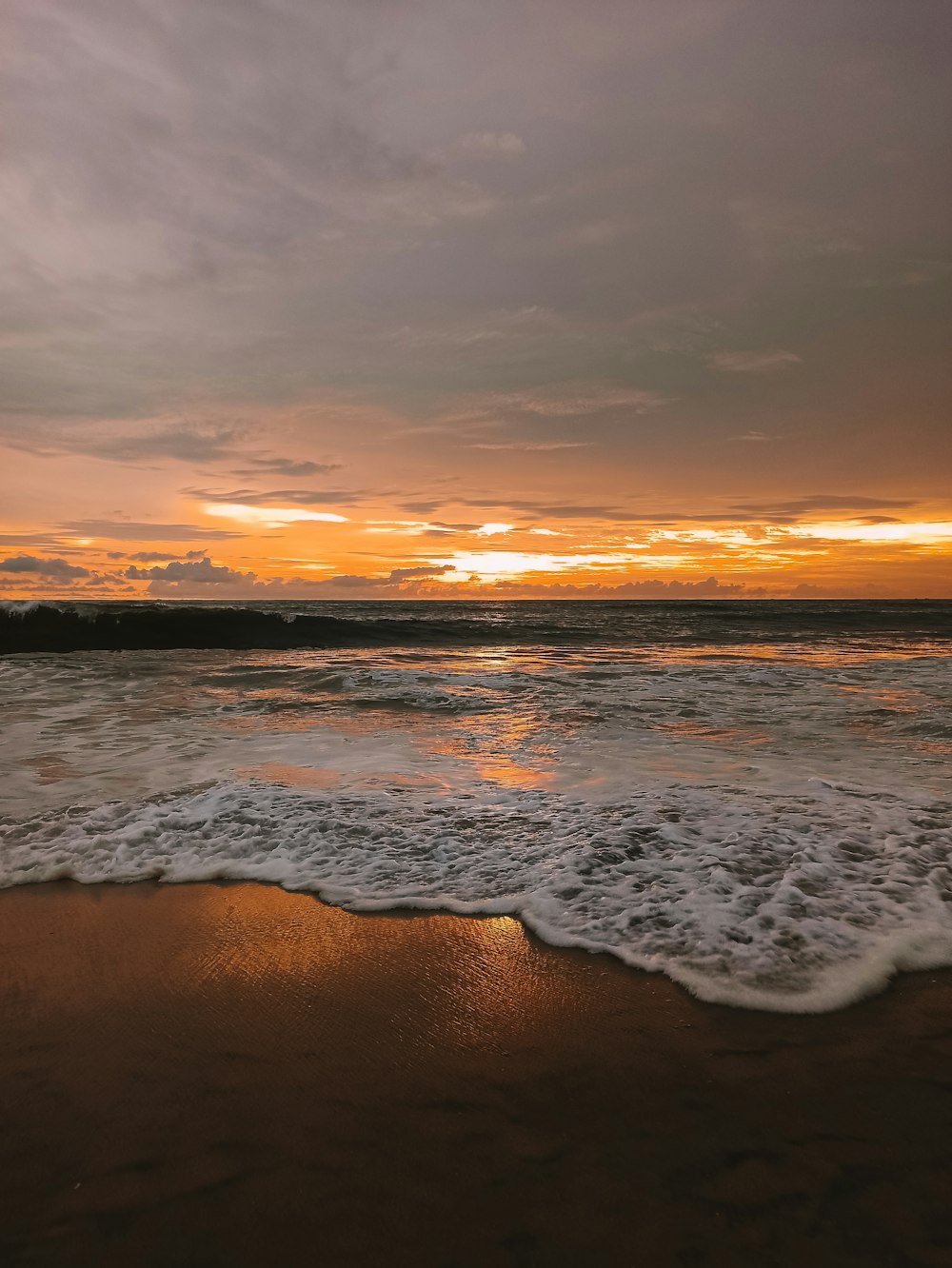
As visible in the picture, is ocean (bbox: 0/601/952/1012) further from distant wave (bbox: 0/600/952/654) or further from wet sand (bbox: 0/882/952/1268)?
distant wave (bbox: 0/600/952/654)

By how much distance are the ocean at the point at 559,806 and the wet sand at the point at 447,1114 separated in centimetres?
47

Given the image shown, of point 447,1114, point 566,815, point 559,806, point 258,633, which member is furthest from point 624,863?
point 258,633

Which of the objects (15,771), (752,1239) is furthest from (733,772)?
(15,771)

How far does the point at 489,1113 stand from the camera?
2346 mm

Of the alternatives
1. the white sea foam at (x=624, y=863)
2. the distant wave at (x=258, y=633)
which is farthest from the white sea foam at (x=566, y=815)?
the distant wave at (x=258, y=633)

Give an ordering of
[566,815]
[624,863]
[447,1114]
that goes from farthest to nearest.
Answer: [566,815] < [624,863] < [447,1114]

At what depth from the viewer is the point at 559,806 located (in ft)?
18.6

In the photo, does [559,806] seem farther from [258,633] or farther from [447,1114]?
[258,633]

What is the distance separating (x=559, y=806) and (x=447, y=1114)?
343cm

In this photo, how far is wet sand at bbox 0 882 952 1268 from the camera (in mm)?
1925

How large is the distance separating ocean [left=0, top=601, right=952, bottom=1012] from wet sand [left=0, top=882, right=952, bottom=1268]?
0.47 metres

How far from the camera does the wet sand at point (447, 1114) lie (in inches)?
75.8

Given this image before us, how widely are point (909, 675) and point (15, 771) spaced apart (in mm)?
15182

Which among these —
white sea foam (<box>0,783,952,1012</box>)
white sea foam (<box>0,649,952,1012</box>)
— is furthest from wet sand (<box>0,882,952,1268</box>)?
white sea foam (<box>0,649,952,1012</box>)
